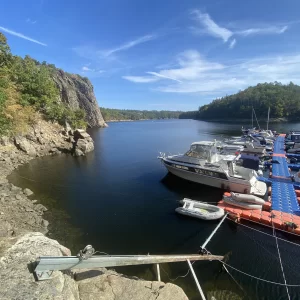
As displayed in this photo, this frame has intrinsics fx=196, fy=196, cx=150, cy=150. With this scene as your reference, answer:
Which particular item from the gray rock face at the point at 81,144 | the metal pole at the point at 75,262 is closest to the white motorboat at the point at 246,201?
the metal pole at the point at 75,262

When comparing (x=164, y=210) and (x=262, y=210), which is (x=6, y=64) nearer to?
(x=164, y=210)

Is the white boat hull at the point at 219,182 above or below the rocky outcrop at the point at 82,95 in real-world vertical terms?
below

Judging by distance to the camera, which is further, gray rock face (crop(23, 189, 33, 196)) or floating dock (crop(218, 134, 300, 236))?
gray rock face (crop(23, 189, 33, 196))

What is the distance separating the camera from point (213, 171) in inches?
763

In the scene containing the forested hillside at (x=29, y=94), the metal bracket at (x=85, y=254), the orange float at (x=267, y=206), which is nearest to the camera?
the metal bracket at (x=85, y=254)

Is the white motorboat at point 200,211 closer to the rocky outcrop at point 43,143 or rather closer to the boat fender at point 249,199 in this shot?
the boat fender at point 249,199

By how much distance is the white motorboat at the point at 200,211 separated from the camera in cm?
1430

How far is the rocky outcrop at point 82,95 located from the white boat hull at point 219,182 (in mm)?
107311

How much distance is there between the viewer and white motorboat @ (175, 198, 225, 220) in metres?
14.3

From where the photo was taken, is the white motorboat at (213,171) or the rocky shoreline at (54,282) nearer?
the rocky shoreline at (54,282)

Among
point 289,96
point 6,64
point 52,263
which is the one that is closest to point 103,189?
point 52,263

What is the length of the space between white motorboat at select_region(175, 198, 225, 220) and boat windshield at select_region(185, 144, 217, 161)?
636 cm

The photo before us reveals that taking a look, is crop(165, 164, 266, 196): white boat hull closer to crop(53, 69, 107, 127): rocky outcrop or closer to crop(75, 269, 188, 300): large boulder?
crop(75, 269, 188, 300): large boulder

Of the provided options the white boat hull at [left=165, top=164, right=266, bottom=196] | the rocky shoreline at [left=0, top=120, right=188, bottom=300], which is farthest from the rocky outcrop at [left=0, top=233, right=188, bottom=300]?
the white boat hull at [left=165, top=164, right=266, bottom=196]
